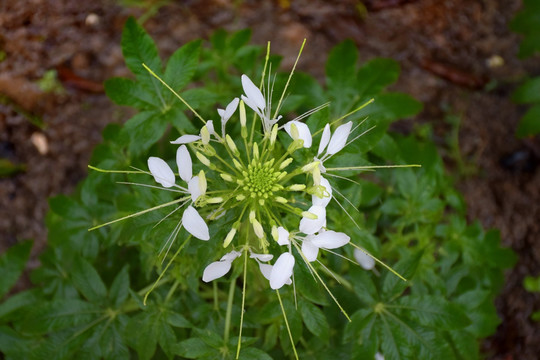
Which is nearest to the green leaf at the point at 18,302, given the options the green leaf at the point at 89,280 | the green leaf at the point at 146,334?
the green leaf at the point at 89,280

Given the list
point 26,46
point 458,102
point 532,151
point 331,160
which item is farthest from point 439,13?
point 26,46

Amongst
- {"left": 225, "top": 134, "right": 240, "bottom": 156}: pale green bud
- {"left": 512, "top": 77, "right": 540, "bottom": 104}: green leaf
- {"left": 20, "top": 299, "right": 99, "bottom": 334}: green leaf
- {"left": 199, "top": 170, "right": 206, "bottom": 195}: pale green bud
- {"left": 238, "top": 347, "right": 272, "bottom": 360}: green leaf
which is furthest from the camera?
{"left": 512, "top": 77, "right": 540, "bottom": 104}: green leaf

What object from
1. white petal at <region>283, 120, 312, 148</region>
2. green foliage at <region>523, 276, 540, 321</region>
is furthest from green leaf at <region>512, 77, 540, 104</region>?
white petal at <region>283, 120, 312, 148</region>

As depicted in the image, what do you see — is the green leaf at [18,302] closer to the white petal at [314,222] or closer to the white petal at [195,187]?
the white petal at [195,187]

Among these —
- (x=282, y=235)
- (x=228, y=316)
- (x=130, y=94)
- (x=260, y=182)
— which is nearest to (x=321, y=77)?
(x=130, y=94)

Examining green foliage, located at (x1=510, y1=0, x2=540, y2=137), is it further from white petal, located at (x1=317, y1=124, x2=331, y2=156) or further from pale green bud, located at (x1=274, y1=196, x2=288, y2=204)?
pale green bud, located at (x1=274, y1=196, x2=288, y2=204)
